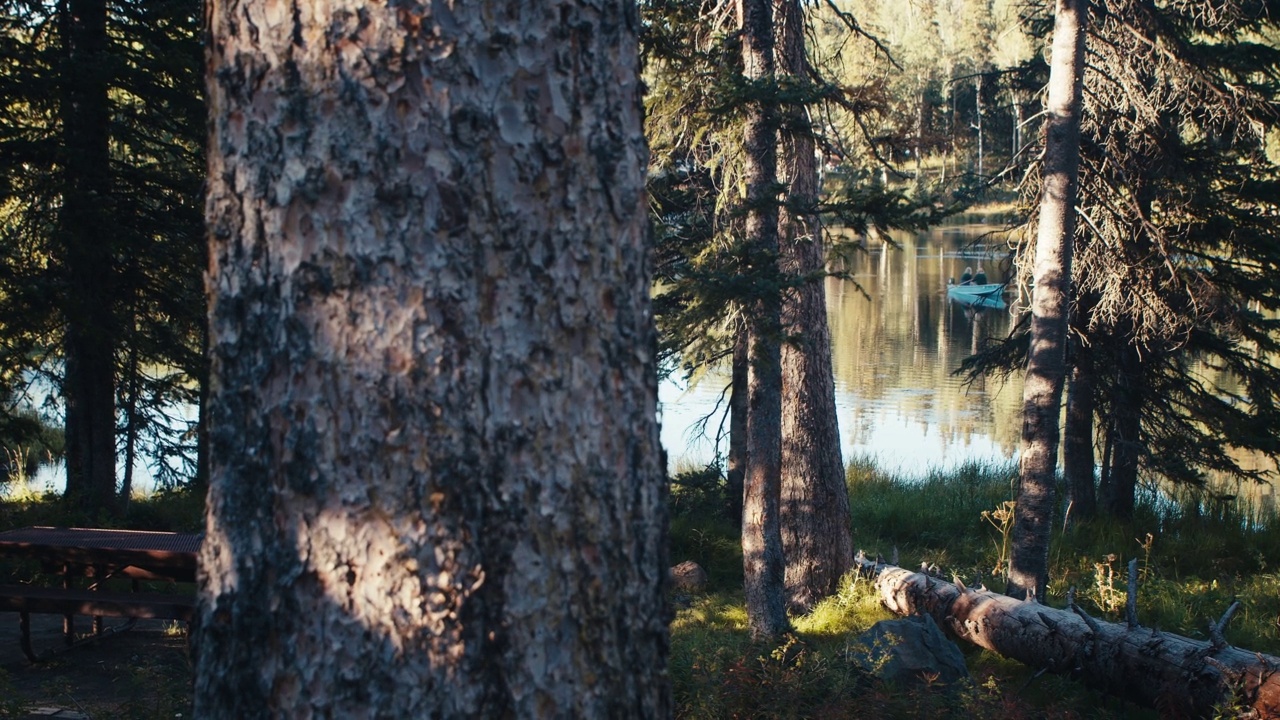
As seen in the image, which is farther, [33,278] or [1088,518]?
[1088,518]

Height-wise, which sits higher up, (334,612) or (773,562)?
(334,612)

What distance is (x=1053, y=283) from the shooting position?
7.96 meters

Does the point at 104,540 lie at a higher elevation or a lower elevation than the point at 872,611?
higher

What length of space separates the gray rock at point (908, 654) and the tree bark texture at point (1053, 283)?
2601 mm

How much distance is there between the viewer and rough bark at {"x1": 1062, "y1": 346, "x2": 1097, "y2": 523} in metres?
11.3

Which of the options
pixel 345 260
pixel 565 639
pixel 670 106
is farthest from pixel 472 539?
pixel 670 106

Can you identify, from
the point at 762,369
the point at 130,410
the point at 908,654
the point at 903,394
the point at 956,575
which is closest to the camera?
the point at 908,654

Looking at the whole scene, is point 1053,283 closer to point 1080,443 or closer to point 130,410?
point 1080,443

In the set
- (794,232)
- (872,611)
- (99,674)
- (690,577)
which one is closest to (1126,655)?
(872,611)

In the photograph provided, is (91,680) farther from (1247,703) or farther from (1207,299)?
(1207,299)

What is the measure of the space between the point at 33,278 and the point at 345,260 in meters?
→ 8.17

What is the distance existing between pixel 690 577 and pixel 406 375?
8.98 meters

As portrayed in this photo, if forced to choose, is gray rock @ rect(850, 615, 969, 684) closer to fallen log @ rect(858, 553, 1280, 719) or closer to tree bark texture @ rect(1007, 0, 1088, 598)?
fallen log @ rect(858, 553, 1280, 719)

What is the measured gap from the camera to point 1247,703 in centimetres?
461
